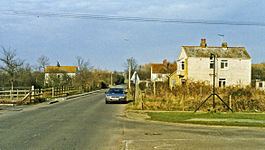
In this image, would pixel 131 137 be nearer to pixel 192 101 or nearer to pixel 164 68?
pixel 192 101

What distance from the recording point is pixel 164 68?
3932 inches

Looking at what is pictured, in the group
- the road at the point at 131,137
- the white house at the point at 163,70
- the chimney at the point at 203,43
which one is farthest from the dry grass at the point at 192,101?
the white house at the point at 163,70

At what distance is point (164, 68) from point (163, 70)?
108 inches

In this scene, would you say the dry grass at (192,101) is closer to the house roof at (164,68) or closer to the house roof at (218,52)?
the house roof at (218,52)

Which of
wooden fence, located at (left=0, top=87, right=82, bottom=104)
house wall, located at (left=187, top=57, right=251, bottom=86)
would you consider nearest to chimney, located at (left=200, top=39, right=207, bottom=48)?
house wall, located at (left=187, top=57, right=251, bottom=86)

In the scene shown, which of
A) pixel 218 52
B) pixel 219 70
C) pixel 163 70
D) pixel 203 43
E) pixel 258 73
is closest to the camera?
pixel 219 70

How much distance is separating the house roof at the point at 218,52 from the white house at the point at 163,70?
26.1 metres

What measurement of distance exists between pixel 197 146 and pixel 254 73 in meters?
85.7

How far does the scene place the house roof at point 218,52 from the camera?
61.5 metres

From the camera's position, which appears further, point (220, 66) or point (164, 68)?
point (164, 68)

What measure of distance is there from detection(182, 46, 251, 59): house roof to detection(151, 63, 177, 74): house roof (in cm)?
2992

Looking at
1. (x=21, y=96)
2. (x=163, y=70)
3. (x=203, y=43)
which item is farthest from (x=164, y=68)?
(x=21, y=96)

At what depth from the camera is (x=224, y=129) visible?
17.0 m

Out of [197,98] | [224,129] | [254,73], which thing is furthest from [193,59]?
[224,129]
